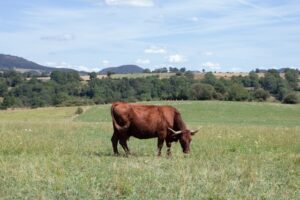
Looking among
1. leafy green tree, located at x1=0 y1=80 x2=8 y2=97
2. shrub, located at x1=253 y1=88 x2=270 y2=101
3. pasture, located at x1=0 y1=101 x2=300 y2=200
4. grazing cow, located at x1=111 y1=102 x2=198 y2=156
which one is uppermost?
grazing cow, located at x1=111 y1=102 x2=198 y2=156

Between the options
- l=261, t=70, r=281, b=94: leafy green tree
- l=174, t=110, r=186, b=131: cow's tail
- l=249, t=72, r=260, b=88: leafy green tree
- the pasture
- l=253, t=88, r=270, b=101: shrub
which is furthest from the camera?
l=249, t=72, r=260, b=88: leafy green tree

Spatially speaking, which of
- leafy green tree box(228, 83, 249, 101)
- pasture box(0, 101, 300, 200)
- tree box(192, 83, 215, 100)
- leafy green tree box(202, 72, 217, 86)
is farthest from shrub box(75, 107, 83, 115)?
pasture box(0, 101, 300, 200)

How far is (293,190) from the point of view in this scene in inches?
397

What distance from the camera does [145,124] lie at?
1625 centimetres

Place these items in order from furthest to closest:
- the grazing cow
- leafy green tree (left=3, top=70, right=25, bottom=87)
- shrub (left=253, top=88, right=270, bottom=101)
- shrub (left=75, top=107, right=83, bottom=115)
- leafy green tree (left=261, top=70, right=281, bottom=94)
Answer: leafy green tree (left=3, top=70, right=25, bottom=87), leafy green tree (left=261, top=70, right=281, bottom=94), shrub (left=253, top=88, right=270, bottom=101), shrub (left=75, top=107, right=83, bottom=115), the grazing cow

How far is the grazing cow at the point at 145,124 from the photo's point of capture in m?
16.2

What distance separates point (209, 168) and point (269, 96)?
98.6 meters

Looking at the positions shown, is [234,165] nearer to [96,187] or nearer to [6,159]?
[96,187]

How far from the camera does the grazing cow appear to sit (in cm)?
1616

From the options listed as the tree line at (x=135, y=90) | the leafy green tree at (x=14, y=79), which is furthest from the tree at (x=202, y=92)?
the leafy green tree at (x=14, y=79)

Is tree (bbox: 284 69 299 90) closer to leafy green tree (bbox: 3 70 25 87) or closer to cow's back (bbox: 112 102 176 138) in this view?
leafy green tree (bbox: 3 70 25 87)

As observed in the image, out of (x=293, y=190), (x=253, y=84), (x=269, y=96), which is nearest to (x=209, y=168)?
(x=293, y=190)

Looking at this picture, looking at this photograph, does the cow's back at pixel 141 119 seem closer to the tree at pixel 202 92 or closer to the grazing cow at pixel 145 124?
the grazing cow at pixel 145 124

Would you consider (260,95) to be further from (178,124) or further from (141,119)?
(141,119)
